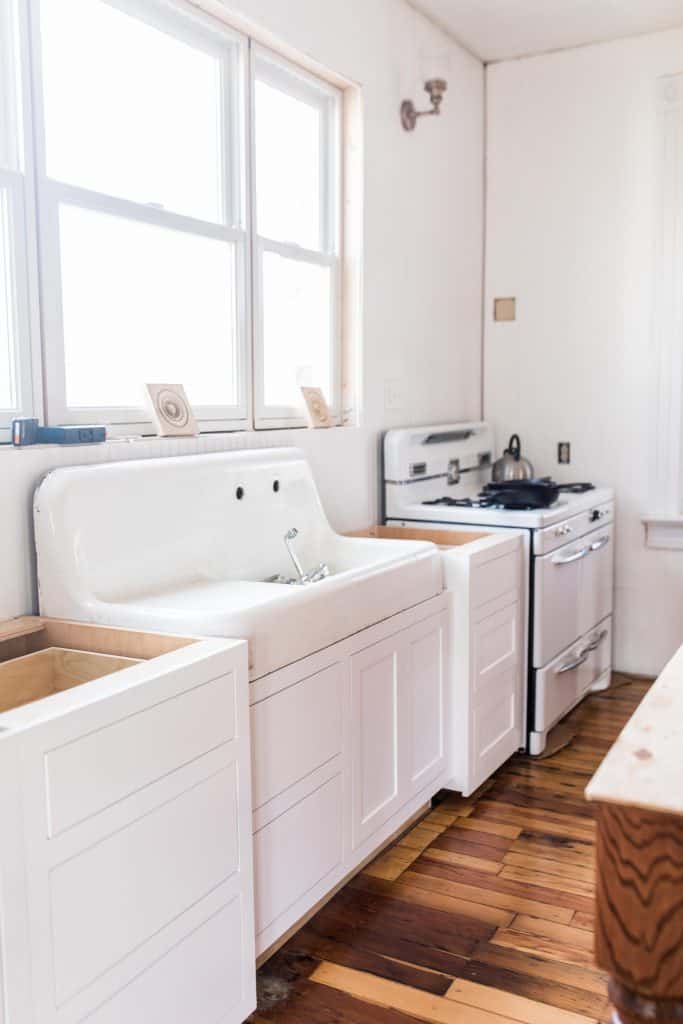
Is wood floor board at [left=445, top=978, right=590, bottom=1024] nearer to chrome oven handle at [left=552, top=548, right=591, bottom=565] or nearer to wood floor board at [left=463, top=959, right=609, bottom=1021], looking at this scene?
wood floor board at [left=463, top=959, right=609, bottom=1021]

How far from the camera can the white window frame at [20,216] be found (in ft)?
6.95

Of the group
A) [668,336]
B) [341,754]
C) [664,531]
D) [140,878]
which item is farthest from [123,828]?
[668,336]

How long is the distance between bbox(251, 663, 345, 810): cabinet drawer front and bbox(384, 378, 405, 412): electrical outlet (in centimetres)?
157

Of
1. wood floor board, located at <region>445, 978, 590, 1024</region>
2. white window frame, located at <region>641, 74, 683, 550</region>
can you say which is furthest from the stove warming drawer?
wood floor board, located at <region>445, 978, 590, 1024</region>

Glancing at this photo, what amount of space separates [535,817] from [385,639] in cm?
87

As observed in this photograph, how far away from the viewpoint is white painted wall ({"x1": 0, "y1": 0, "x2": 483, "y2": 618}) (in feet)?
10.3

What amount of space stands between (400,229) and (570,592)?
154 cm

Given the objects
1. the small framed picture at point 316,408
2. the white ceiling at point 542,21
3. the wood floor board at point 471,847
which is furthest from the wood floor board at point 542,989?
the white ceiling at point 542,21

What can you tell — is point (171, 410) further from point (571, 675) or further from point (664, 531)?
point (664, 531)

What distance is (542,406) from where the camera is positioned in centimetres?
443

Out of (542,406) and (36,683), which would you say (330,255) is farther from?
(36,683)

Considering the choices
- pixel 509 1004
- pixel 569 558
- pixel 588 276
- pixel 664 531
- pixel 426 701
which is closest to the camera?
pixel 509 1004

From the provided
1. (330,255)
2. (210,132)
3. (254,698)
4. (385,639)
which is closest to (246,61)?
(210,132)

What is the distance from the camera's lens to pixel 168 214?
263 centimetres
